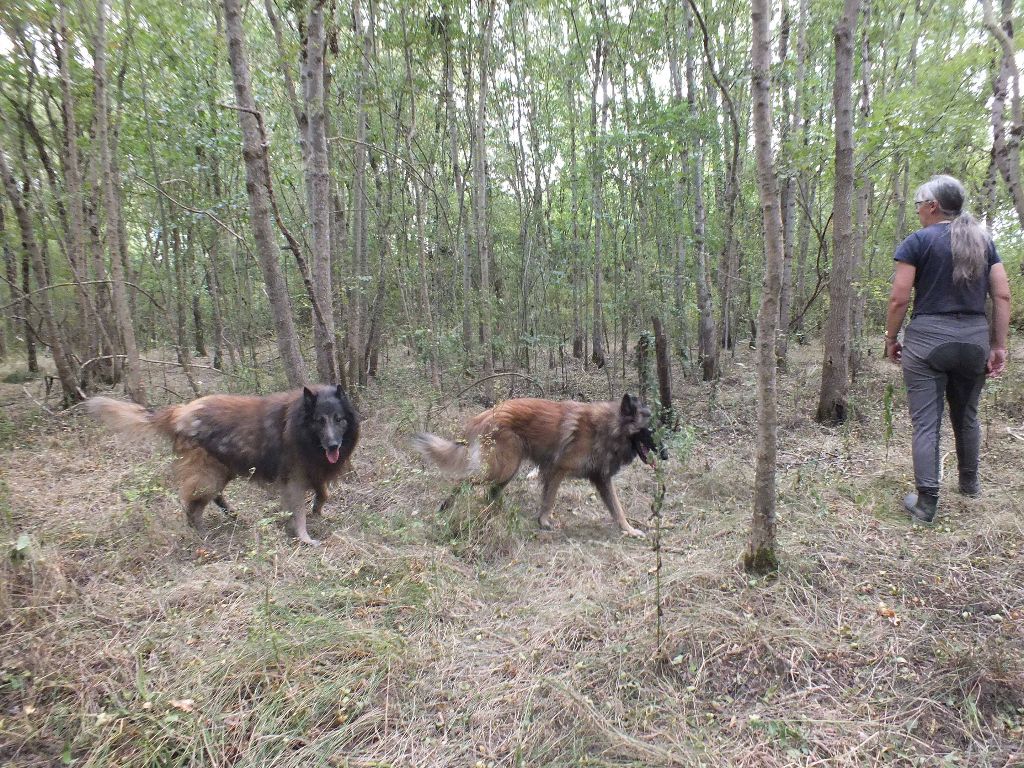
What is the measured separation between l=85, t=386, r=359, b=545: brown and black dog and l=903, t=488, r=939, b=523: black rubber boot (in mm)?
4636

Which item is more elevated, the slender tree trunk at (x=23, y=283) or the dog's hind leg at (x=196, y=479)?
the slender tree trunk at (x=23, y=283)

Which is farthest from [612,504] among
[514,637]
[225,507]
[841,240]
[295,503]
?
[841,240]

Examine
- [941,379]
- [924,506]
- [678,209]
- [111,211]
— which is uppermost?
[111,211]

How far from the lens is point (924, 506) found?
385 centimetres

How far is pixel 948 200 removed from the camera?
3.82 m

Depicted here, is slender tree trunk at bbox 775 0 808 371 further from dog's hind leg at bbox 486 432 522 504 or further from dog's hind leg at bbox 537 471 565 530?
dog's hind leg at bbox 486 432 522 504

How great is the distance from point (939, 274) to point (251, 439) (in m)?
5.76

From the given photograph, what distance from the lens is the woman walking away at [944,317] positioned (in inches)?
148

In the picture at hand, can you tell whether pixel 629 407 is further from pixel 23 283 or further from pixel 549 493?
pixel 23 283

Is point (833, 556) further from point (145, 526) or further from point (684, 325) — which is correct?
point (684, 325)

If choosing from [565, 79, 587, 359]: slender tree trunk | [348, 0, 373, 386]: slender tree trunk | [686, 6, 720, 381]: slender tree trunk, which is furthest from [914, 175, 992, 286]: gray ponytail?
[565, 79, 587, 359]: slender tree trunk

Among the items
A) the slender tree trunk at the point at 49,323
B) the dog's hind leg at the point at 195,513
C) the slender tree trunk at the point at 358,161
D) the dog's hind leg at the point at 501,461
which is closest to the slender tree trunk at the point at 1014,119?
the dog's hind leg at the point at 501,461

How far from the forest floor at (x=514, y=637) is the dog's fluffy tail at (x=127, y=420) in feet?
1.43

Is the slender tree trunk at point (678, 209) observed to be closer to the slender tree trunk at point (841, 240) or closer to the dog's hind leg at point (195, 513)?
the slender tree trunk at point (841, 240)
